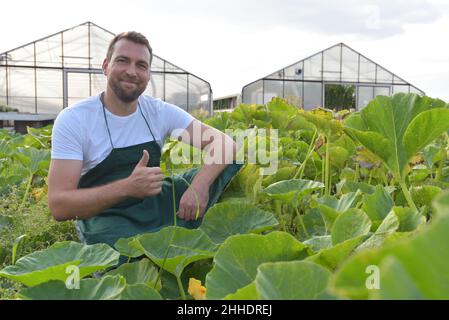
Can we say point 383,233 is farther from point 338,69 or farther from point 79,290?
point 338,69

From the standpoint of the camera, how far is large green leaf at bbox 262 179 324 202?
2.75ft

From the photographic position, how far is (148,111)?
163 cm

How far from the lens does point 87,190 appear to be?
127 cm

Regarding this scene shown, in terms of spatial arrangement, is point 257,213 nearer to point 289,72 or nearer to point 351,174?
point 351,174

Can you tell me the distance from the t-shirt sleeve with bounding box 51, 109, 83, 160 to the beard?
15 centimetres

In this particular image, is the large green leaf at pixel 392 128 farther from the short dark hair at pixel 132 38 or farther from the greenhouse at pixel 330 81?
the greenhouse at pixel 330 81

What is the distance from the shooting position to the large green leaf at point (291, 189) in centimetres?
84

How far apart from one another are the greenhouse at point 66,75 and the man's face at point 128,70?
9231mm

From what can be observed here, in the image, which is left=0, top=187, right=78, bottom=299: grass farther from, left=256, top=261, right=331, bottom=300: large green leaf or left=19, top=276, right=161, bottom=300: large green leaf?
left=256, top=261, right=331, bottom=300: large green leaf

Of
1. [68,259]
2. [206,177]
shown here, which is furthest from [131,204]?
[68,259]

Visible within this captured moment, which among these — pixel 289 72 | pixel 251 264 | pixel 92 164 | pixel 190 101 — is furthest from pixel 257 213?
pixel 289 72

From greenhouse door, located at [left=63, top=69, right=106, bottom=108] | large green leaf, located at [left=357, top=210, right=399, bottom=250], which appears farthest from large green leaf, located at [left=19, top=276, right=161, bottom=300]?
greenhouse door, located at [left=63, top=69, right=106, bottom=108]

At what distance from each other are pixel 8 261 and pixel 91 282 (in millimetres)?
777

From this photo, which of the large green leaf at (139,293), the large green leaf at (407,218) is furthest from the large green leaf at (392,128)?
the large green leaf at (139,293)
